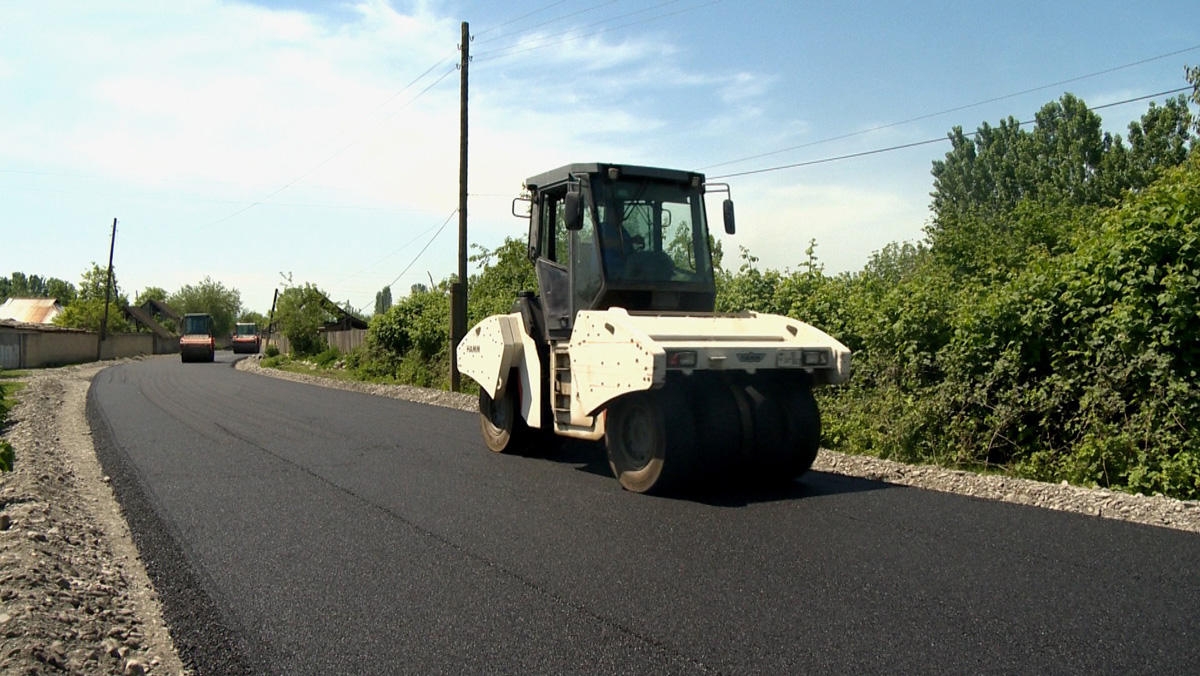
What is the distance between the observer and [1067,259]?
943cm

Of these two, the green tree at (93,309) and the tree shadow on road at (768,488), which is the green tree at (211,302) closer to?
the green tree at (93,309)

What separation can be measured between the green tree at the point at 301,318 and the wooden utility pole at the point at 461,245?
24422mm

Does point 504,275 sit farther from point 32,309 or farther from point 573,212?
point 32,309

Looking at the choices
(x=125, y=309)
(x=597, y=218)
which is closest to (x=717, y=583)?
(x=597, y=218)

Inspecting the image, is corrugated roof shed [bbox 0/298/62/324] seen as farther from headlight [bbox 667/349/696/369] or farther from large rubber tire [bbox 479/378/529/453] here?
headlight [bbox 667/349/696/369]

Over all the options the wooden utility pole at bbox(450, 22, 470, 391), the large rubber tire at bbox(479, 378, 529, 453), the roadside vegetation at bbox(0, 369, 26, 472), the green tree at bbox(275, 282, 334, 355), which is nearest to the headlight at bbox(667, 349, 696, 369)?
the large rubber tire at bbox(479, 378, 529, 453)

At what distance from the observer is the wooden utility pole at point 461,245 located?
20.8 metres

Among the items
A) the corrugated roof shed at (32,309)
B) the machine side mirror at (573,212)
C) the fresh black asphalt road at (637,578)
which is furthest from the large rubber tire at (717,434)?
the corrugated roof shed at (32,309)

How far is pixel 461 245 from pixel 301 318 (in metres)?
26.0

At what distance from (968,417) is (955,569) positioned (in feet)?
17.0

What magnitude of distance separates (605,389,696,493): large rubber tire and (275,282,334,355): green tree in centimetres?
3909

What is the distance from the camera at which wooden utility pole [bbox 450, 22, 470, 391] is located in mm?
20844

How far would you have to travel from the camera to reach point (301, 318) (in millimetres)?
45750

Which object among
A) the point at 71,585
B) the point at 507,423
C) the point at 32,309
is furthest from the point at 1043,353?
the point at 32,309
